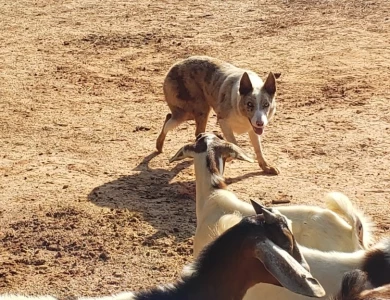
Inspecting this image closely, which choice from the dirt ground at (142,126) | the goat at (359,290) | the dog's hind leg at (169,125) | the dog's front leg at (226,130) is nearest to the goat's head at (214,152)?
the dirt ground at (142,126)

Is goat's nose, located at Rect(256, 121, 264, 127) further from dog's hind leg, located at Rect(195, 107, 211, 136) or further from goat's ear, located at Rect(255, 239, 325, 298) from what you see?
goat's ear, located at Rect(255, 239, 325, 298)

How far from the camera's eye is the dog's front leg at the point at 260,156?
9.95 meters

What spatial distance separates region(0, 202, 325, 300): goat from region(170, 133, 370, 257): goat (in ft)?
4.54

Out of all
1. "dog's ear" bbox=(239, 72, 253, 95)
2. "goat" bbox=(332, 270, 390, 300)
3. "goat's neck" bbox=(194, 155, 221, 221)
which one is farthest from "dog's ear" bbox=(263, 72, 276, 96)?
"goat" bbox=(332, 270, 390, 300)

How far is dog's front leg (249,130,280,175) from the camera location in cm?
995

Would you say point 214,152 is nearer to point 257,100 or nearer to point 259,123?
point 259,123

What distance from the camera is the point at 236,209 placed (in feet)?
21.9

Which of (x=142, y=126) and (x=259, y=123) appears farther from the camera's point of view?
(x=142, y=126)

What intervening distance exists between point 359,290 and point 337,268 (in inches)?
37.6

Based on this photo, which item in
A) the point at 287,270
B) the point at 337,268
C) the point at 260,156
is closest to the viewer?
the point at 287,270

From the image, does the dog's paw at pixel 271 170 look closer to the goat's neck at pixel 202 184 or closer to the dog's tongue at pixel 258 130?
the dog's tongue at pixel 258 130

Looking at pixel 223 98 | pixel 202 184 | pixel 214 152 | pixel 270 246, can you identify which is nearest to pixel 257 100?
pixel 223 98

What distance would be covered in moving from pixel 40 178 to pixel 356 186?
3805mm

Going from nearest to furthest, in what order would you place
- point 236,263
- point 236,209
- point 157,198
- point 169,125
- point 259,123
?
point 236,263, point 236,209, point 157,198, point 259,123, point 169,125
